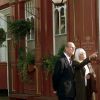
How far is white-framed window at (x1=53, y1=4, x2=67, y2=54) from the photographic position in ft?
A: 58.6

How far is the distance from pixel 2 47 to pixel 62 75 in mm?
14263

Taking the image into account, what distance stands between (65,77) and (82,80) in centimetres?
70

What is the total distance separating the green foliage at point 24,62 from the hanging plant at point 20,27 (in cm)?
84

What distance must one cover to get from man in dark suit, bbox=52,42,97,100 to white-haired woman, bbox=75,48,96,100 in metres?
0.30

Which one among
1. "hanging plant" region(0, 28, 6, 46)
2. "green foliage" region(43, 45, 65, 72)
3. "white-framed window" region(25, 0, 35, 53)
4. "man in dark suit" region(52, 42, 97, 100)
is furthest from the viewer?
"hanging plant" region(0, 28, 6, 46)

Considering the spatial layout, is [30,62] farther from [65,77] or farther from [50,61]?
[65,77]

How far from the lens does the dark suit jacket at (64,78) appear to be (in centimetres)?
1088

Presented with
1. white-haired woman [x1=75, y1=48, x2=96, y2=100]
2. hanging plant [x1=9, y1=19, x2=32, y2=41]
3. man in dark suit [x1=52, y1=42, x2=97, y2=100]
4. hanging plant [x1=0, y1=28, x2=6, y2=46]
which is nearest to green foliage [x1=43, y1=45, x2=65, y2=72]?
hanging plant [x1=9, y1=19, x2=32, y2=41]

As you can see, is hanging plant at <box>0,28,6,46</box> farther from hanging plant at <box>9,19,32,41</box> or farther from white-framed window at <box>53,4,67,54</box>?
white-framed window at <box>53,4,67,54</box>

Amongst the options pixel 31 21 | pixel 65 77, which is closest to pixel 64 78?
pixel 65 77

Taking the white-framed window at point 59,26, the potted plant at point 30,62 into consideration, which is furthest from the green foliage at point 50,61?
the potted plant at point 30,62

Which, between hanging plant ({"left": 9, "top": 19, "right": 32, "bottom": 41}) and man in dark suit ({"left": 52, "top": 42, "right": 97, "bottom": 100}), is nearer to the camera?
man in dark suit ({"left": 52, "top": 42, "right": 97, "bottom": 100})

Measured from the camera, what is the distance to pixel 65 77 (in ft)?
35.9

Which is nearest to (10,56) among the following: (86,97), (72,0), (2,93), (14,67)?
(14,67)
